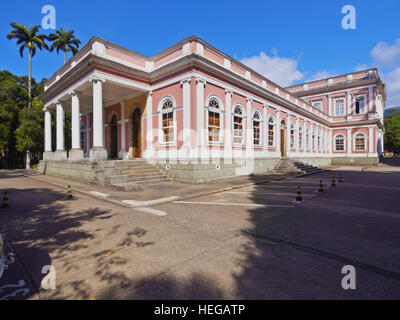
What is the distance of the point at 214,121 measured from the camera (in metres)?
12.9

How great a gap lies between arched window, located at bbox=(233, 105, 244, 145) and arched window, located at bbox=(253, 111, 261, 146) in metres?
2.01

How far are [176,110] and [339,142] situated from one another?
31668mm

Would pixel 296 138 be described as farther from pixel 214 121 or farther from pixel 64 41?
pixel 64 41

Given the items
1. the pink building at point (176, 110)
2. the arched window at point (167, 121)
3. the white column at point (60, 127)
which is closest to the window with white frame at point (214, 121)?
the pink building at point (176, 110)

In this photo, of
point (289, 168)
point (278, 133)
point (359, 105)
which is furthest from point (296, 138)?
point (359, 105)

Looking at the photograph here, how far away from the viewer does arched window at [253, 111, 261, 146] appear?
16672mm

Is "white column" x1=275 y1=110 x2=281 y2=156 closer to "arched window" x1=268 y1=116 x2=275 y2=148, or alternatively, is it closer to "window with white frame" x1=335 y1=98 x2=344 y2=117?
"arched window" x1=268 y1=116 x2=275 y2=148

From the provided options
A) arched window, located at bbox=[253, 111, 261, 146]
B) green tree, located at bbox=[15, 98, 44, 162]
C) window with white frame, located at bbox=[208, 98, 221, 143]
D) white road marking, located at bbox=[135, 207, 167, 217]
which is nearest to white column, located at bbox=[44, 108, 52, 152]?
green tree, located at bbox=[15, 98, 44, 162]

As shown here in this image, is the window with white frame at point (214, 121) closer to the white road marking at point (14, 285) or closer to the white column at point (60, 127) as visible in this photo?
the white road marking at point (14, 285)

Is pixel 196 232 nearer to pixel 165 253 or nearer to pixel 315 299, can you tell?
pixel 165 253

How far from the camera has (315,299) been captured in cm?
224

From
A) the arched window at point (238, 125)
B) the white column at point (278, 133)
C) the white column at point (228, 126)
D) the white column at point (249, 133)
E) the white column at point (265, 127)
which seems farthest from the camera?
the white column at point (278, 133)

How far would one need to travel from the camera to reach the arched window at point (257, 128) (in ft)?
54.7
